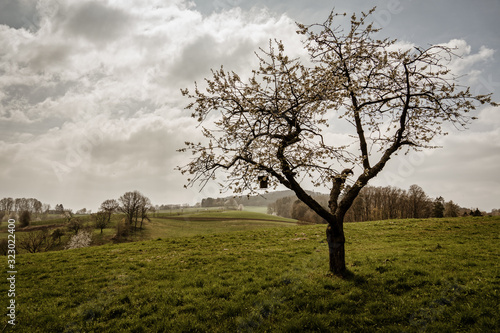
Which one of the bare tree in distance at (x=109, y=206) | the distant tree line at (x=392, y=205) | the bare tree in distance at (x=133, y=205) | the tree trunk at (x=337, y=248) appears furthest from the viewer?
the bare tree in distance at (x=133, y=205)

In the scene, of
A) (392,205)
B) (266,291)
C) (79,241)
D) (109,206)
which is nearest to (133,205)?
(109,206)

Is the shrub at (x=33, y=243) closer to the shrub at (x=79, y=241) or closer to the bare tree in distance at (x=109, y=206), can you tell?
the shrub at (x=79, y=241)

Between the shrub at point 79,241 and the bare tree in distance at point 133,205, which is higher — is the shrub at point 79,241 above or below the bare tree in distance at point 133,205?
below

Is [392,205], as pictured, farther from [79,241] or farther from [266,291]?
[79,241]

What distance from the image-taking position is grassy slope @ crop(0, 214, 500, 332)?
311 inches

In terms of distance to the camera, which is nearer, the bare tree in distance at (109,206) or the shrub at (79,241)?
the shrub at (79,241)

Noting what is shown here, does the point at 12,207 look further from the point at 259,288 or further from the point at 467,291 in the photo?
the point at 467,291

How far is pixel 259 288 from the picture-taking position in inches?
426

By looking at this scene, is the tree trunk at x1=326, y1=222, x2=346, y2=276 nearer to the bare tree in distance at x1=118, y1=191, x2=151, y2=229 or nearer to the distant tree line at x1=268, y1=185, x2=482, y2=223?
the distant tree line at x1=268, y1=185, x2=482, y2=223

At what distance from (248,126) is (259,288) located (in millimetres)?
7975

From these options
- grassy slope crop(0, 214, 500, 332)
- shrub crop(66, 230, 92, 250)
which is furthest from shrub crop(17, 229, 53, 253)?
grassy slope crop(0, 214, 500, 332)

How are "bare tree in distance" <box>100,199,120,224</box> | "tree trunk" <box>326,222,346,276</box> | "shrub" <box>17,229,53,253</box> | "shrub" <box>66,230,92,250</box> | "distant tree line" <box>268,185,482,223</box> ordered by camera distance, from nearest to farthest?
"tree trunk" <box>326,222,346,276</box> → "shrub" <box>17,229,53,253</box> → "shrub" <box>66,230,92,250</box> → "distant tree line" <box>268,185,482,223</box> → "bare tree in distance" <box>100,199,120,224</box>

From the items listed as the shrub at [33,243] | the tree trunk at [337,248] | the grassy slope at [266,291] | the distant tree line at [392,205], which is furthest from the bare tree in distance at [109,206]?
the tree trunk at [337,248]

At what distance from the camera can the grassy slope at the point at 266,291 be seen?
791cm
